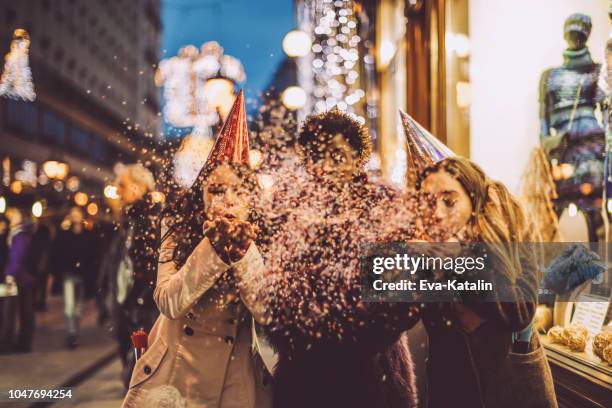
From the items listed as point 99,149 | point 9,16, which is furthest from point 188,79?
point 99,149

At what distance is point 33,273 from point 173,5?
25.0 ft

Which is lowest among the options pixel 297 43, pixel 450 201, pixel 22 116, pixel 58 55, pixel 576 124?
pixel 450 201

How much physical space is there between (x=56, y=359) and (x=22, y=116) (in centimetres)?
2368

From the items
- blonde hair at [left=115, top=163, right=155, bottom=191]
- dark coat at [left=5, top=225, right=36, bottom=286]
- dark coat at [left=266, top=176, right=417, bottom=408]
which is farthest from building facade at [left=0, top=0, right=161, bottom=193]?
dark coat at [left=266, top=176, right=417, bottom=408]

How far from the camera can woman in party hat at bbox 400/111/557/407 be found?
5.83ft

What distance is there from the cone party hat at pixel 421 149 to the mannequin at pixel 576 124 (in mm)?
1483

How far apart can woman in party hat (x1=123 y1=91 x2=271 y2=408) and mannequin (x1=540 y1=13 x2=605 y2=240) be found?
85.0 inches

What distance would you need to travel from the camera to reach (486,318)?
70.0 inches

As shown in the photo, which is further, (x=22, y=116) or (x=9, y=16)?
(x=22, y=116)

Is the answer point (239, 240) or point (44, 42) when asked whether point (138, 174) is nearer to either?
point (239, 240)

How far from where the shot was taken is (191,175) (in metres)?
2.14

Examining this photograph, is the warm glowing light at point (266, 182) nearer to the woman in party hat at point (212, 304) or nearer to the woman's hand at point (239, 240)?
the woman in party hat at point (212, 304)

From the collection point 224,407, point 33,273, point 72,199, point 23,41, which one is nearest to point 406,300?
point 224,407

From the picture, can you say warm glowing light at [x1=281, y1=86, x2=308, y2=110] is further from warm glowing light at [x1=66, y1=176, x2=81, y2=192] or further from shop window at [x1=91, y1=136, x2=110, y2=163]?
Answer: shop window at [x1=91, y1=136, x2=110, y2=163]
